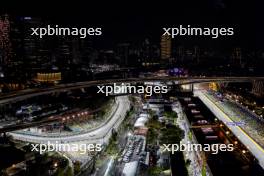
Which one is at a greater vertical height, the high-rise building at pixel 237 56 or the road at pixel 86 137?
the high-rise building at pixel 237 56

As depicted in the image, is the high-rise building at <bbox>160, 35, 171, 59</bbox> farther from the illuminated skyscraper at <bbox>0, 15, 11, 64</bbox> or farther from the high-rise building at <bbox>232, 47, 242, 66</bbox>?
the illuminated skyscraper at <bbox>0, 15, 11, 64</bbox>

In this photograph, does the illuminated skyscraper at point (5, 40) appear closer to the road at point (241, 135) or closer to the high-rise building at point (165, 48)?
the road at point (241, 135)

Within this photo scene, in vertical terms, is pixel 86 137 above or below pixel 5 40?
below

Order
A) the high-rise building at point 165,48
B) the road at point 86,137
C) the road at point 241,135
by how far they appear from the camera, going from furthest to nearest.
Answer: the high-rise building at point 165,48, the road at point 86,137, the road at point 241,135

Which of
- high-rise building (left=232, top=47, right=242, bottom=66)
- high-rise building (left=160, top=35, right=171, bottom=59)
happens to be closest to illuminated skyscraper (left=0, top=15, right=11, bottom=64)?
high-rise building (left=160, top=35, right=171, bottom=59)

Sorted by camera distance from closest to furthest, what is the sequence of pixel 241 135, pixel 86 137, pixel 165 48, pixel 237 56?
pixel 241 135 → pixel 86 137 → pixel 237 56 → pixel 165 48

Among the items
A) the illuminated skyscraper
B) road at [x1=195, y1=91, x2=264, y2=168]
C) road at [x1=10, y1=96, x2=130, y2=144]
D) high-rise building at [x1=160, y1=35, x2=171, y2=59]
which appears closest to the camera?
road at [x1=195, y1=91, x2=264, y2=168]

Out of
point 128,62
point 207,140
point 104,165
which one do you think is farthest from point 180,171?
point 128,62

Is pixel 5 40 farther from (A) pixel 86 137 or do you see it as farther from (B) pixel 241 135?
(B) pixel 241 135

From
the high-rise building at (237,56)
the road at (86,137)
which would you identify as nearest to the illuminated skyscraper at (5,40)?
the road at (86,137)

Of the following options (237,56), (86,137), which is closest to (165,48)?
(237,56)

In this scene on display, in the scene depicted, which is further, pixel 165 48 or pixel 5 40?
pixel 165 48

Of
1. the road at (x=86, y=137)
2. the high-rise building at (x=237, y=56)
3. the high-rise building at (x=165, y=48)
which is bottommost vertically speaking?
the road at (x=86, y=137)
